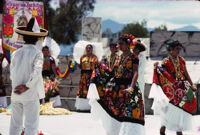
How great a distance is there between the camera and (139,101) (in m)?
5.31

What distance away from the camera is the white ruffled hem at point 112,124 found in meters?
5.24

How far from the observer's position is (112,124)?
215 inches

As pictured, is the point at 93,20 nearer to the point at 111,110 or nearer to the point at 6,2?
the point at 6,2

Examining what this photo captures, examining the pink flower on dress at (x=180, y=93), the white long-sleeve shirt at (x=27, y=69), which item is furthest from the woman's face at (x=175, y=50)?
the white long-sleeve shirt at (x=27, y=69)

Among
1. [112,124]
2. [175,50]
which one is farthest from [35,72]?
[175,50]

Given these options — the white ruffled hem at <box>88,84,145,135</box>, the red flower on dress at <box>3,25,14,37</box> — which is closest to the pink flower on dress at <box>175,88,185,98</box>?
the white ruffled hem at <box>88,84,145,135</box>

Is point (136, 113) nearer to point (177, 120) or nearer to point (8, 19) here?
point (177, 120)

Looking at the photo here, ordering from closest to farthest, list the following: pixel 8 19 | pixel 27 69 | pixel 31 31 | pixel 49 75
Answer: pixel 27 69, pixel 31 31, pixel 49 75, pixel 8 19

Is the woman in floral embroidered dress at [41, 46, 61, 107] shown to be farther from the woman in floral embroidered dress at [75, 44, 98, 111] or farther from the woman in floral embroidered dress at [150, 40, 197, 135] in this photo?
the woman in floral embroidered dress at [150, 40, 197, 135]

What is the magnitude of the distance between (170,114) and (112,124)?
54.3 inches

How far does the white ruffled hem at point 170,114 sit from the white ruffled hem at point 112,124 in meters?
1.19

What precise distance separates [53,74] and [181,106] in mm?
3888

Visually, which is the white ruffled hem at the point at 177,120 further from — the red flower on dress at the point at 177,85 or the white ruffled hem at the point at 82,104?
the white ruffled hem at the point at 82,104

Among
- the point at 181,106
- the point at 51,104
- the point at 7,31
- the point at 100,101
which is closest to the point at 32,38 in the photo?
the point at 100,101
